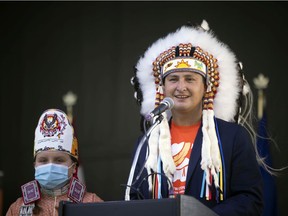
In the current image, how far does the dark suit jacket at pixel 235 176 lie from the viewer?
13.2ft

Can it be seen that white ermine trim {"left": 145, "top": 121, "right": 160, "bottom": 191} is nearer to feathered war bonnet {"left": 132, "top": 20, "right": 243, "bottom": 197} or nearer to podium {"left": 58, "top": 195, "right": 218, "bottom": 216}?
feathered war bonnet {"left": 132, "top": 20, "right": 243, "bottom": 197}

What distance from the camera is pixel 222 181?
4141mm

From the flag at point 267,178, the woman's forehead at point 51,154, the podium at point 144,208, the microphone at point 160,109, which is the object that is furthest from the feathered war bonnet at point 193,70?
the flag at point 267,178

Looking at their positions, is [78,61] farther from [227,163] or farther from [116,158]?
[227,163]

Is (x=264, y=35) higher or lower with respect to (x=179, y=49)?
higher

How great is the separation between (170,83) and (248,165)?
769 millimetres

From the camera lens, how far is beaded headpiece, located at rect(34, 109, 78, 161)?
15.9ft

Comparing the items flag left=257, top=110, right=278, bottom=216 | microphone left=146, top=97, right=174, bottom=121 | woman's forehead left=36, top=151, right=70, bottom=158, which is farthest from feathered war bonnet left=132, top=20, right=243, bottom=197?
flag left=257, top=110, right=278, bottom=216

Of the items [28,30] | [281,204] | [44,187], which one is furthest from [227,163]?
[28,30]

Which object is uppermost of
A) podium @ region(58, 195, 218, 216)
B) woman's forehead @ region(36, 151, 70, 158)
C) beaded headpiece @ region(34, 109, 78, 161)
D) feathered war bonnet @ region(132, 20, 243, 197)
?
feathered war bonnet @ region(132, 20, 243, 197)

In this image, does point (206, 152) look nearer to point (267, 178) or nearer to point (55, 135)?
point (55, 135)

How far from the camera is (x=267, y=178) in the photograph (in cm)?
602

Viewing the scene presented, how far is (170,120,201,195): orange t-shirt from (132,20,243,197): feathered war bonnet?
4cm

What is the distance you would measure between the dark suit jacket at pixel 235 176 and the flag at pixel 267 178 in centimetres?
170
